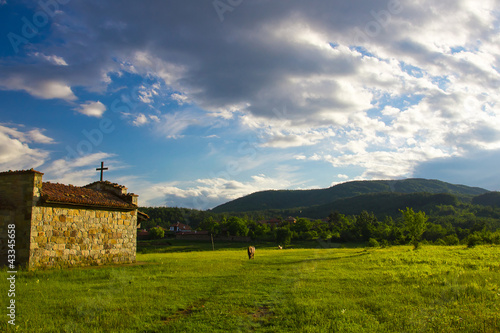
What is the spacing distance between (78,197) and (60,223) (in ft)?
6.57

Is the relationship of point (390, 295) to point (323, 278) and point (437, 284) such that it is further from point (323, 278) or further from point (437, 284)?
point (323, 278)

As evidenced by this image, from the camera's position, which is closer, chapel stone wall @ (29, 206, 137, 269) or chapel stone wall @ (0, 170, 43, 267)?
chapel stone wall @ (0, 170, 43, 267)

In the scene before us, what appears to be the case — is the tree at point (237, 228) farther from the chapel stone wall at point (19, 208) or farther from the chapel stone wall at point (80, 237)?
the chapel stone wall at point (19, 208)

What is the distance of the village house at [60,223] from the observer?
16656 millimetres

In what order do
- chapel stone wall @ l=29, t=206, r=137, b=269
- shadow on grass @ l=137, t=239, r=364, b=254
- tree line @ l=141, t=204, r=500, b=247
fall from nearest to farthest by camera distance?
chapel stone wall @ l=29, t=206, r=137, b=269, tree line @ l=141, t=204, r=500, b=247, shadow on grass @ l=137, t=239, r=364, b=254

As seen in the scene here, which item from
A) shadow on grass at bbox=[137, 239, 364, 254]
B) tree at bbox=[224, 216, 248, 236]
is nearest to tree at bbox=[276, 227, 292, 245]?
shadow on grass at bbox=[137, 239, 364, 254]

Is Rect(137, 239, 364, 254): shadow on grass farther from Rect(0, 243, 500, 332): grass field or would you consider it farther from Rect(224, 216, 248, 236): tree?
Rect(0, 243, 500, 332): grass field

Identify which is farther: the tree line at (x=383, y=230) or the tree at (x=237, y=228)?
the tree at (x=237, y=228)

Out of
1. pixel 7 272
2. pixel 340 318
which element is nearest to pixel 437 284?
pixel 340 318

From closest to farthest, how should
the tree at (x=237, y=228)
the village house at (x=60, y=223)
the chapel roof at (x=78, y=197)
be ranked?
the village house at (x=60, y=223) < the chapel roof at (x=78, y=197) < the tree at (x=237, y=228)

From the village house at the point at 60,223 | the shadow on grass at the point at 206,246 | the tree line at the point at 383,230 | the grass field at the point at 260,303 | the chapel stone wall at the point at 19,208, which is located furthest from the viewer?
the shadow on grass at the point at 206,246

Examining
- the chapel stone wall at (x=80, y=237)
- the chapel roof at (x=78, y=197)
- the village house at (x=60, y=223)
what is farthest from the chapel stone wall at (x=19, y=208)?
the chapel roof at (x=78, y=197)

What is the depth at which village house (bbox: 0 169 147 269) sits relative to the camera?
54.6 feet

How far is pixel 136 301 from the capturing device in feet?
32.8
